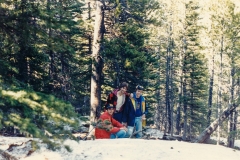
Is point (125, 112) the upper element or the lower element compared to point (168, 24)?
lower

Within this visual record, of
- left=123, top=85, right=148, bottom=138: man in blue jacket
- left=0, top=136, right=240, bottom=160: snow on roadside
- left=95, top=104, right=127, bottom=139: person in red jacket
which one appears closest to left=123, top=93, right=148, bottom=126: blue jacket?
left=123, top=85, right=148, bottom=138: man in blue jacket

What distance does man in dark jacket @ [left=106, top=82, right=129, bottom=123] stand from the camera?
8.55 metres

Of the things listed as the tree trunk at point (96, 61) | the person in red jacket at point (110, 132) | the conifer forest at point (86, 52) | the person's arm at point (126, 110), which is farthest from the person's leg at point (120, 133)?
the tree trunk at point (96, 61)

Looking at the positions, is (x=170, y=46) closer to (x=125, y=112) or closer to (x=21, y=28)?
(x=125, y=112)

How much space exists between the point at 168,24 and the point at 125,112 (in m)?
30.1

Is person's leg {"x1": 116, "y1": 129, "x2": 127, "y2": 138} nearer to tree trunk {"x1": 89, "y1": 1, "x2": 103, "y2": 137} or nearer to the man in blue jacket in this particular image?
the man in blue jacket

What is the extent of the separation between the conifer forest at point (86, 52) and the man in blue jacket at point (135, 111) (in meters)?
1.81

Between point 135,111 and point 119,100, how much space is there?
26.4 inches

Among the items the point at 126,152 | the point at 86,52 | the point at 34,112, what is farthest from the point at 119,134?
the point at 86,52

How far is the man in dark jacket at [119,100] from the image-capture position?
8555 millimetres

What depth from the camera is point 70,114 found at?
3703mm

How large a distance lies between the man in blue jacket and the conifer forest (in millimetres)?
1814

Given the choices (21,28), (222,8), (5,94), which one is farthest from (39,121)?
(222,8)

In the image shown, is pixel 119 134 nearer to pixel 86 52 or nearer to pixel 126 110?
pixel 126 110
